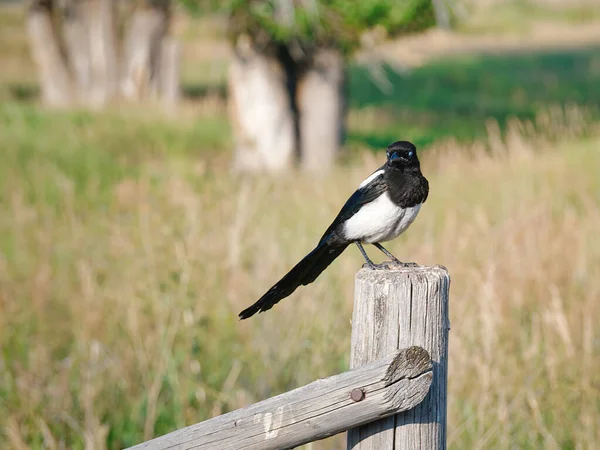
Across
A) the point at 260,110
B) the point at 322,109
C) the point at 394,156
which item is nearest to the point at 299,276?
the point at 394,156

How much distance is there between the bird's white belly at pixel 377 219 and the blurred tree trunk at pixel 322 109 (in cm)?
743

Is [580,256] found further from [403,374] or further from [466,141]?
[466,141]

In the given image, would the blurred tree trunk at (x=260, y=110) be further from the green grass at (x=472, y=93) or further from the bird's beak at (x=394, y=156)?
the bird's beak at (x=394, y=156)

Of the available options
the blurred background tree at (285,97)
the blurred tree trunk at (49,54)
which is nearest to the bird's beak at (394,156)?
the blurred background tree at (285,97)

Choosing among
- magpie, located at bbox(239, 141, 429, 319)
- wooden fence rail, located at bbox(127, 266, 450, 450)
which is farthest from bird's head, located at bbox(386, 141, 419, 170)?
wooden fence rail, located at bbox(127, 266, 450, 450)

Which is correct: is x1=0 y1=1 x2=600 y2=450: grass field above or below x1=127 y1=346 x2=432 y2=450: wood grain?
above

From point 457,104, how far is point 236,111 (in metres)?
10.3

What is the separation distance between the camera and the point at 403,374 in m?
1.93

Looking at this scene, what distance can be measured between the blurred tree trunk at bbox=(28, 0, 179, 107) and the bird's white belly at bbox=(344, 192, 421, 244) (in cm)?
1302

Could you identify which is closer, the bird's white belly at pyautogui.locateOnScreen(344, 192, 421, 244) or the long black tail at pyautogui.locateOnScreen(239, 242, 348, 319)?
the long black tail at pyautogui.locateOnScreen(239, 242, 348, 319)

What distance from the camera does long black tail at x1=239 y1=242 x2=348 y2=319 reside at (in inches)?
90.1

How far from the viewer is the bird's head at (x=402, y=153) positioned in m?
2.62

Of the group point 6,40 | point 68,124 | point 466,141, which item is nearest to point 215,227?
point 68,124

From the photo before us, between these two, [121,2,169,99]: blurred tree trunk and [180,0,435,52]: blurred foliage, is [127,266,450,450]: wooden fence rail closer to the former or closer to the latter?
[180,0,435,52]: blurred foliage
